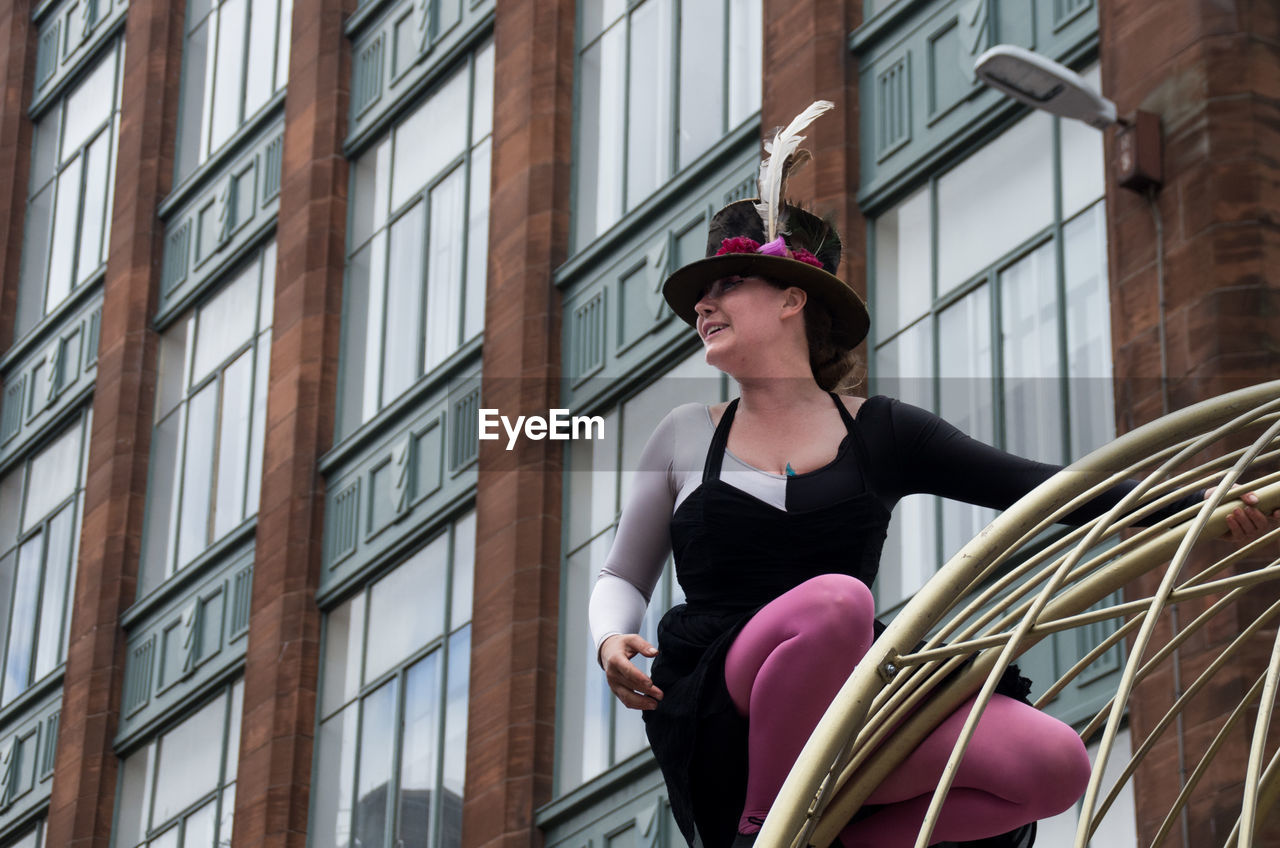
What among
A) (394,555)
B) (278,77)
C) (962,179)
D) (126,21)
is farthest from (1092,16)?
(126,21)

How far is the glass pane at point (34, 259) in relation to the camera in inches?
1420

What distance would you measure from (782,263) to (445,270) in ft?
62.2

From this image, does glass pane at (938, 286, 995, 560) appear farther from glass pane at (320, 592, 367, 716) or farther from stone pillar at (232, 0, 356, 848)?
stone pillar at (232, 0, 356, 848)

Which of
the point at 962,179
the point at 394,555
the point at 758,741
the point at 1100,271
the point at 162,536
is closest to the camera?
the point at 758,741

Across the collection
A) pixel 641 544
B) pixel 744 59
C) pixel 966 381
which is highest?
pixel 744 59

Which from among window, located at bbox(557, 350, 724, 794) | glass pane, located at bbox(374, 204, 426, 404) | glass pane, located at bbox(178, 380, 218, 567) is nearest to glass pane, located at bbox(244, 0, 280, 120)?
glass pane, located at bbox(178, 380, 218, 567)

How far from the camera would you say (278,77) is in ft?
99.6

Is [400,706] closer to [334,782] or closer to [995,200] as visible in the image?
[334,782]

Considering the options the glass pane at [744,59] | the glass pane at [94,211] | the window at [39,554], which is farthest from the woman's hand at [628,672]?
the glass pane at [94,211]

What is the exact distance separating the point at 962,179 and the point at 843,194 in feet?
4.09

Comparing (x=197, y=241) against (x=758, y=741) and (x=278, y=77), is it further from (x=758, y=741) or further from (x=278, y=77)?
(x=758, y=741)

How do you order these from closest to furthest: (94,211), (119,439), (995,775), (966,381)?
→ 1. (995,775)
2. (966,381)
3. (119,439)
4. (94,211)

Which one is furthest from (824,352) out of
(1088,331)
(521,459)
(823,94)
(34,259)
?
(34,259)

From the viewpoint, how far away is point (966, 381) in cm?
1769
